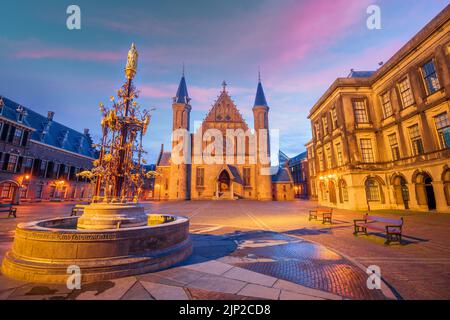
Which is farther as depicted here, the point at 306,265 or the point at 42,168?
the point at 42,168

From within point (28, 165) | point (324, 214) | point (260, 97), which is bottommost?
point (324, 214)

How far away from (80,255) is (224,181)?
1392 inches

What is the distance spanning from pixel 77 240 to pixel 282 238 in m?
7.51

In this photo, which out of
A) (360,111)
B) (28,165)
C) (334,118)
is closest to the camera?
(360,111)

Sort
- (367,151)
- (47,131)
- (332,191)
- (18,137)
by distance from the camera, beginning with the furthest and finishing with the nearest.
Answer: (47,131), (18,137), (332,191), (367,151)

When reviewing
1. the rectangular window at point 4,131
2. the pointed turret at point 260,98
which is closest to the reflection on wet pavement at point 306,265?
the rectangular window at point 4,131

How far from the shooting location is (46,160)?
31844mm

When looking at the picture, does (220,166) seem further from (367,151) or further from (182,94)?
(367,151)

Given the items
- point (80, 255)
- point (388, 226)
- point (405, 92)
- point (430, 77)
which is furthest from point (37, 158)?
point (430, 77)

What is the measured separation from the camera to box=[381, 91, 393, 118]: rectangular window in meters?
20.3

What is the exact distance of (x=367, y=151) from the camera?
69.5 feet

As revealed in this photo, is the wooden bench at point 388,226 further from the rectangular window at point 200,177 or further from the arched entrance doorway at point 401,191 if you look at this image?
the rectangular window at point 200,177

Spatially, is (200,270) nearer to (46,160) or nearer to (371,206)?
(371,206)
